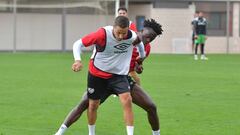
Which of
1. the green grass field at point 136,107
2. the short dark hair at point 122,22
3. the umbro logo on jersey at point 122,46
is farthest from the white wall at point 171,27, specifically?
the short dark hair at point 122,22

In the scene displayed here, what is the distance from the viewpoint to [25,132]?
11.0 meters

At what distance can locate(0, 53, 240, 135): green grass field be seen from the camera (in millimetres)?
11617

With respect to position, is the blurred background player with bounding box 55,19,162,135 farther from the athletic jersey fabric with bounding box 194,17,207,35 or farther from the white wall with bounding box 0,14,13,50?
the white wall with bounding box 0,14,13,50

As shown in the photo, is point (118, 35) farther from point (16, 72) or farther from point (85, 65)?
point (85, 65)

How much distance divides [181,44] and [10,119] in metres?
33.0

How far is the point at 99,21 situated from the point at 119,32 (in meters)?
34.5

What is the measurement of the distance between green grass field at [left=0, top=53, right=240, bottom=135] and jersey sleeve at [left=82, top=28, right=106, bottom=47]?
2.12 meters

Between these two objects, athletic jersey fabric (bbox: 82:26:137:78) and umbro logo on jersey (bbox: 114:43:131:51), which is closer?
athletic jersey fabric (bbox: 82:26:137:78)

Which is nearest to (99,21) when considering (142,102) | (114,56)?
(142,102)

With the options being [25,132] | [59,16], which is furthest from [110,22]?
[25,132]

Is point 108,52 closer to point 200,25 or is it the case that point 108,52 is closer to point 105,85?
point 105,85

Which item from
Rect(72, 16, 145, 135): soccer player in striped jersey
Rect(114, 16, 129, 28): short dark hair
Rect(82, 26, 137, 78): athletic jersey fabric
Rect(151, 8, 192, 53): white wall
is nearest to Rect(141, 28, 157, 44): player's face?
Rect(72, 16, 145, 135): soccer player in striped jersey

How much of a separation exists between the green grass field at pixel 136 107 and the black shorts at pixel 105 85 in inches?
55.5

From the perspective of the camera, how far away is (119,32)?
923cm
